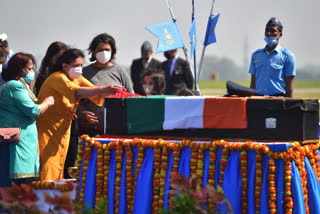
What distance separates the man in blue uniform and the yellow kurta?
203 centimetres

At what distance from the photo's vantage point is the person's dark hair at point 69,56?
17.8 feet

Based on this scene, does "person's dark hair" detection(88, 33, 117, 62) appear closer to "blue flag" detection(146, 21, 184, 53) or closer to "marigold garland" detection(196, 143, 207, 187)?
"blue flag" detection(146, 21, 184, 53)

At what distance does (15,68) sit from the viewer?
5.32 m

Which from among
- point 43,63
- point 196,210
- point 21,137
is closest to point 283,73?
point 43,63

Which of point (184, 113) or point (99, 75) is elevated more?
point (99, 75)

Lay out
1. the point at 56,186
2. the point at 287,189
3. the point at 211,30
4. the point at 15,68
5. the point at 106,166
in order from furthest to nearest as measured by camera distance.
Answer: the point at 211,30 → the point at 15,68 → the point at 56,186 → the point at 106,166 → the point at 287,189

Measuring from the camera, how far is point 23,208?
2566 millimetres

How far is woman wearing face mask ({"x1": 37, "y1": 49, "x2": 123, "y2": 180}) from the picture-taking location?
212 inches

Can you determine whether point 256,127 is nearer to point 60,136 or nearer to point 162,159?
point 162,159

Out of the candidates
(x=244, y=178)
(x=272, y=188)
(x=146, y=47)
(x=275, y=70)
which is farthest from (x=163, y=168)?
(x=146, y=47)

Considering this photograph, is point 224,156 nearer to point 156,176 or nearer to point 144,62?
point 156,176

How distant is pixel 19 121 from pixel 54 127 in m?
0.35

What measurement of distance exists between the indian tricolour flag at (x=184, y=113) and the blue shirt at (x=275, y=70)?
248 cm

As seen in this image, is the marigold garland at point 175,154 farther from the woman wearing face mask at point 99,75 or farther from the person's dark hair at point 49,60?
the person's dark hair at point 49,60
